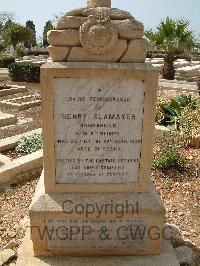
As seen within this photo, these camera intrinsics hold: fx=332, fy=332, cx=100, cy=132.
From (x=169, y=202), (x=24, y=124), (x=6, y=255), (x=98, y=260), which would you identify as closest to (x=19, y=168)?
(x=6, y=255)

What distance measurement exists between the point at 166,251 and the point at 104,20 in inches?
92.9

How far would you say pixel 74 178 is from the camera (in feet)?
10.9

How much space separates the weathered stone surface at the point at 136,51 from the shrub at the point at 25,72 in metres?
14.9

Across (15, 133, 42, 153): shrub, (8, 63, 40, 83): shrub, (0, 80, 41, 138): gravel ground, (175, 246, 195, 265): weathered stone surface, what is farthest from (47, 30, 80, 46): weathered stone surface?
(8, 63, 40, 83): shrub

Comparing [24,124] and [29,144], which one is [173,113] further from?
[24,124]

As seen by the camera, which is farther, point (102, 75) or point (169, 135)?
point (169, 135)

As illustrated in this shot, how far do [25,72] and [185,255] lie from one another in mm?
15682

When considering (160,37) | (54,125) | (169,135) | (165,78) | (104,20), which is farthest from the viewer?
(160,37)

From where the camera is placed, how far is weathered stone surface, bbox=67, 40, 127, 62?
291 centimetres

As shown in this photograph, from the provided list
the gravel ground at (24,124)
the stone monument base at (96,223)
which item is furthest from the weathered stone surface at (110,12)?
the gravel ground at (24,124)

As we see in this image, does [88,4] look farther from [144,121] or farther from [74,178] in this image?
[74,178]

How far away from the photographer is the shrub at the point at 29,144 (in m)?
6.54

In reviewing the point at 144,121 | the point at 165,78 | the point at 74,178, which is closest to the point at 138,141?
the point at 144,121

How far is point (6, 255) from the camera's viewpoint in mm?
3504
